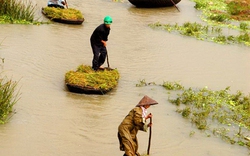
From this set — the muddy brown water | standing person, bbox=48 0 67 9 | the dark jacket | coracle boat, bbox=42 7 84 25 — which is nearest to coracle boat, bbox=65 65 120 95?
the muddy brown water

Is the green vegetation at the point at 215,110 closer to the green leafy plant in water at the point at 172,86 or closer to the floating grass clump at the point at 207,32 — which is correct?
the green leafy plant in water at the point at 172,86

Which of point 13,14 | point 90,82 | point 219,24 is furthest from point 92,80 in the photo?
point 219,24

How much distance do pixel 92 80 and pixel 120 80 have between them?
1.41 meters

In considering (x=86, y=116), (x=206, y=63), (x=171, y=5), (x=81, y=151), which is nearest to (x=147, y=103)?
(x=81, y=151)

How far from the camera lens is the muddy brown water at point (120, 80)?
26.4ft

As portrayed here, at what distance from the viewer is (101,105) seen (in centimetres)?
965

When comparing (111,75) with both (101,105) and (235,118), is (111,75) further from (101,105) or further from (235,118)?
(235,118)

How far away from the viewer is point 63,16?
15352 millimetres

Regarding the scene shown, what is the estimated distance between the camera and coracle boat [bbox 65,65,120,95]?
9.80 metres

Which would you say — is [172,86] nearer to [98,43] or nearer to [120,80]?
[120,80]

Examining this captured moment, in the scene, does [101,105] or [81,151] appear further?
[101,105]

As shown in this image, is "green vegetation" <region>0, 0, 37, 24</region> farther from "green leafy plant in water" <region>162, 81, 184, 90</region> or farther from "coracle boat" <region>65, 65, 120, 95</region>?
"green leafy plant in water" <region>162, 81, 184, 90</region>

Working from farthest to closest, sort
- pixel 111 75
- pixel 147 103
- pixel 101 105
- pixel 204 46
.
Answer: pixel 204 46 → pixel 111 75 → pixel 101 105 → pixel 147 103

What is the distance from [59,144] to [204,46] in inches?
340
